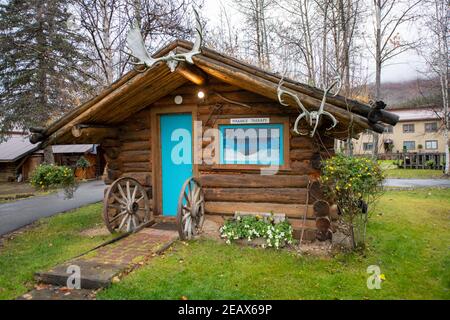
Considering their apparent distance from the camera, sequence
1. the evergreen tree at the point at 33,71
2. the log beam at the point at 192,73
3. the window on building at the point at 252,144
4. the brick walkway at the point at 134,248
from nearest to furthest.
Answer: the brick walkway at the point at 134,248, the log beam at the point at 192,73, the window on building at the point at 252,144, the evergreen tree at the point at 33,71

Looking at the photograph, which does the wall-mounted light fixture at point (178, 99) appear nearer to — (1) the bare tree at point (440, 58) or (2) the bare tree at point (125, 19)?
(2) the bare tree at point (125, 19)

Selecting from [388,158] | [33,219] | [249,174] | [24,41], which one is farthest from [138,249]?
[388,158]

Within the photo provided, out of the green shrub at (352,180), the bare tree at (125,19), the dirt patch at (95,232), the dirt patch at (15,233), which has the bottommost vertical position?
the dirt patch at (15,233)

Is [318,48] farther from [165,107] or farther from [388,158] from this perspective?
[388,158]

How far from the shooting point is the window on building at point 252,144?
649cm

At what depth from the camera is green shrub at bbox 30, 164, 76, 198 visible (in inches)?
273

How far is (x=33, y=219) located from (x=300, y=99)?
30.5ft

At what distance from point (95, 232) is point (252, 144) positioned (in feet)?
14.8

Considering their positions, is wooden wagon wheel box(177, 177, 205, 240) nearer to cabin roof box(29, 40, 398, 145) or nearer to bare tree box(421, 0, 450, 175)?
cabin roof box(29, 40, 398, 145)

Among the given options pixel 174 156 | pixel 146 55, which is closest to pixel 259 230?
pixel 174 156

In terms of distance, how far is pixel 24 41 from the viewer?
1716 centimetres

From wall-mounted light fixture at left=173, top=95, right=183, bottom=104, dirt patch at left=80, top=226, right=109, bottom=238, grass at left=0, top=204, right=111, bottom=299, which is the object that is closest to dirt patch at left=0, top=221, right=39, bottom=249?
grass at left=0, top=204, right=111, bottom=299

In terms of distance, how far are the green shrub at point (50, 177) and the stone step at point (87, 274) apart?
2.82m

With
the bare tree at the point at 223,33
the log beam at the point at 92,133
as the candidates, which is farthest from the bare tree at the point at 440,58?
the log beam at the point at 92,133
